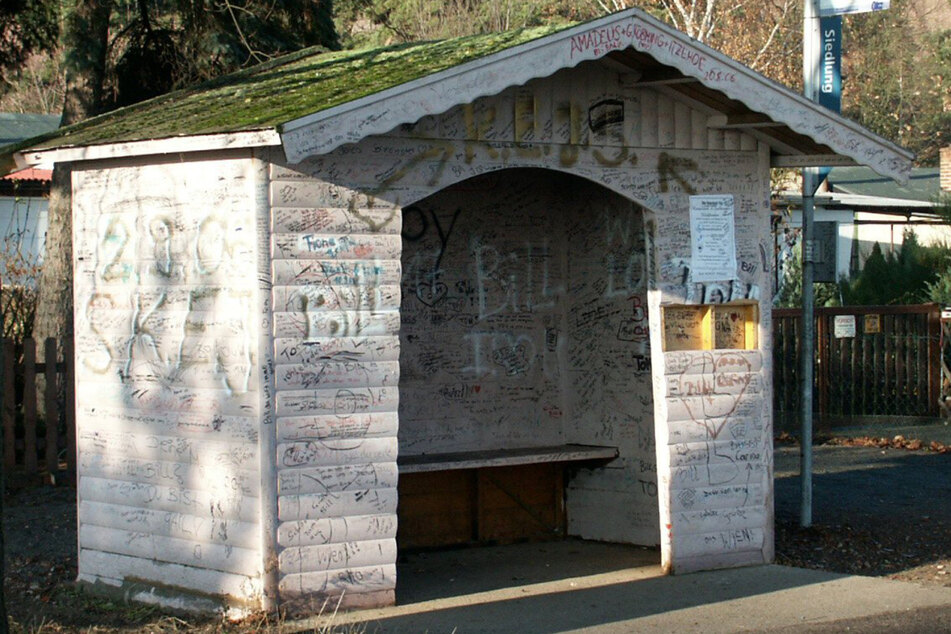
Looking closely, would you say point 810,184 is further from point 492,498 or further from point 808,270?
point 492,498

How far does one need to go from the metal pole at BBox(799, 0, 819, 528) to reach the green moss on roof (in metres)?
2.83

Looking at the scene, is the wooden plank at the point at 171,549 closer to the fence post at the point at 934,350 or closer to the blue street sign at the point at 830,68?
the blue street sign at the point at 830,68

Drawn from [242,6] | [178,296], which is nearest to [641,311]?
[178,296]

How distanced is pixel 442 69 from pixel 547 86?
41.4 inches

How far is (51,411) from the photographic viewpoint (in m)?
11.2

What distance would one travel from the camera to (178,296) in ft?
23.5

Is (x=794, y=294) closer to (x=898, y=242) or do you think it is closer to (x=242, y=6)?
(x=242, y=6)

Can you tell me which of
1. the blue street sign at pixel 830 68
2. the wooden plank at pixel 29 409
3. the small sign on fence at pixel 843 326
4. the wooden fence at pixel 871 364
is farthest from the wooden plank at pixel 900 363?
the wooden plank at pixel 29 409

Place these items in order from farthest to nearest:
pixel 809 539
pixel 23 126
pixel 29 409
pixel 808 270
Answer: pixel 23 126, pixel 29 409, pixel 808 270, pixel 809 539

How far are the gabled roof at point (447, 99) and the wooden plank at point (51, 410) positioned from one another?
3411 millimetres

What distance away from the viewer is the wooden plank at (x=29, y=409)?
1108 cm

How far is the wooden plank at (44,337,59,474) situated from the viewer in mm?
11094

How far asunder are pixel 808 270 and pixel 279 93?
172 inches

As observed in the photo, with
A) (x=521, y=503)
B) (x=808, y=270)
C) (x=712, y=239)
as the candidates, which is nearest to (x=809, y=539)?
(x=808, y=270)
